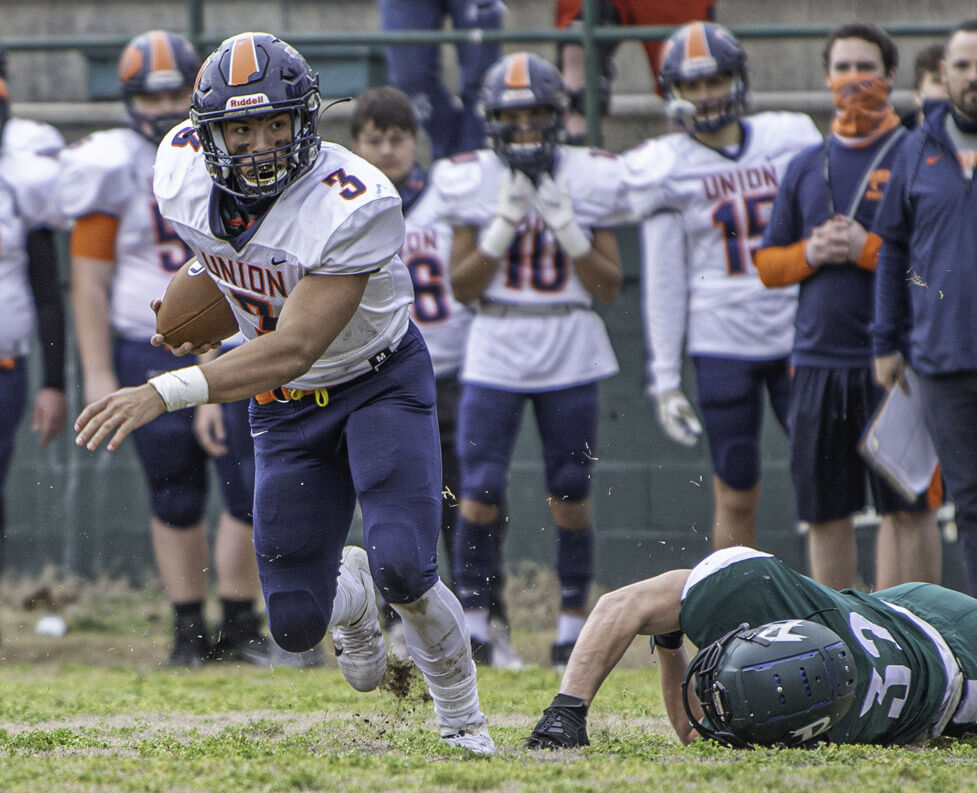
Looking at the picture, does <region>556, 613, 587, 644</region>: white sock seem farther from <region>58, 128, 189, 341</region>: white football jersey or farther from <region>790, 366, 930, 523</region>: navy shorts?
<region>58, 128, 189, 341</region>: white football jersey

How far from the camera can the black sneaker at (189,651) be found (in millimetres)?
5793

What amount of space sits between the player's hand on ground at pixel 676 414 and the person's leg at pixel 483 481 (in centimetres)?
62

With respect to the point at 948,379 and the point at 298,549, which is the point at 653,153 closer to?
the point at 948,379

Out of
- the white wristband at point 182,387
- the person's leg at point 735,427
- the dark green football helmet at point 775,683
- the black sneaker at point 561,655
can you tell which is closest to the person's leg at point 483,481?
the black sneaker at point 561,655

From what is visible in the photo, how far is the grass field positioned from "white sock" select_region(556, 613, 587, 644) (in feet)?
0.61

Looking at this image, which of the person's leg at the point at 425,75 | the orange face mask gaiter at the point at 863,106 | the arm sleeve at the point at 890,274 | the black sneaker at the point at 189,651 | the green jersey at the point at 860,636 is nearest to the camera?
Result: the green jersey at the point at 860,636

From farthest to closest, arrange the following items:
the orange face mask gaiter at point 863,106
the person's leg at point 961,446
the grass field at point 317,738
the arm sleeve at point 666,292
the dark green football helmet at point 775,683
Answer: the arm sleeve at point 666,292 < the orange face mask gaiter at point 863,106 < the person's leg at point 961,446 < the dark green football helmet at point 775,683 < the grass field at point 317,738

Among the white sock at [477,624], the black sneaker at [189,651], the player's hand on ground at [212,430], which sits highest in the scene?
the player's hand on ground at [212,430]

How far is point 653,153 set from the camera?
225 inches

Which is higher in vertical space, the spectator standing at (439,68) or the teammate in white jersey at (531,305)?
the spectator standing at (439,68)

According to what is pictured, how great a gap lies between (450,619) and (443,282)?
237 centimetres

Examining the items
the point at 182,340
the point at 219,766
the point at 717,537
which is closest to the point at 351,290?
the point at 182,340

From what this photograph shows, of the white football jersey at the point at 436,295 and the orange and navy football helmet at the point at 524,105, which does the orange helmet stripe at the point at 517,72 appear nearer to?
the orange and navy football helmet at the point at 524,105

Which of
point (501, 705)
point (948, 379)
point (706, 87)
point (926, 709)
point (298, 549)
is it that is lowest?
point (501, 705)
